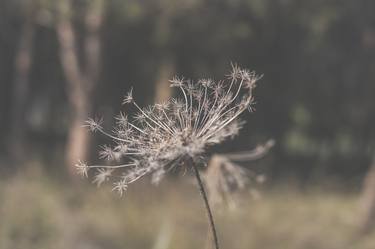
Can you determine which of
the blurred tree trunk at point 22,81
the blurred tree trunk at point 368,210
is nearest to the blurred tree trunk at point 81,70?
the blurred tree trunk at point 22,81

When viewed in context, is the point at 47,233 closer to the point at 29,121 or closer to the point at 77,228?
the point at 77,228

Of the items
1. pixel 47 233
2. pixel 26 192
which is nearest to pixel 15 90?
pixel 26 192

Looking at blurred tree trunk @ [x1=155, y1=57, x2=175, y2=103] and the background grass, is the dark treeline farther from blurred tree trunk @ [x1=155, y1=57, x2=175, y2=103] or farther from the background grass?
the background grass

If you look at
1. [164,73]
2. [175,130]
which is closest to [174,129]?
[175,130]

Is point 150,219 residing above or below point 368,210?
below

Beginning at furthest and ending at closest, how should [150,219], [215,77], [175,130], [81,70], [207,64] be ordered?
[81,70]
[207,64]
[215,77]
[150,219]
[175,130]

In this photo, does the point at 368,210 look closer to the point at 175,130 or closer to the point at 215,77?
the point at 215,77

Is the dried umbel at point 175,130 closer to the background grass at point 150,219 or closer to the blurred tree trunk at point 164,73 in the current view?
the background grass at point 150,219

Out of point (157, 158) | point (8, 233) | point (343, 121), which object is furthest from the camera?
point (343, 121)
